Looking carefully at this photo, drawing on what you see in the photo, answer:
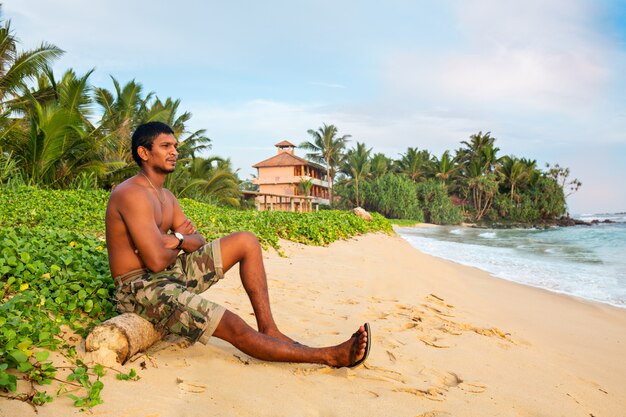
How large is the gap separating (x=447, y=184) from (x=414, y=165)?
4128 millimetres

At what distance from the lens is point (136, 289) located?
2756 millimetres

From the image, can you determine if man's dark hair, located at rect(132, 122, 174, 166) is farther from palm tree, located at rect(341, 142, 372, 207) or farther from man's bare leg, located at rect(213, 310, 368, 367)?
palm tree, located at rect(341, 142, 372, 207)

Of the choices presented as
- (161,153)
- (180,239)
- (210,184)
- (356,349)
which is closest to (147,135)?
(161,153)

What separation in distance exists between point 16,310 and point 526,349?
3.65 meters

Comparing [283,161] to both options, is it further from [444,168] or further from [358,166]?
[444,168]

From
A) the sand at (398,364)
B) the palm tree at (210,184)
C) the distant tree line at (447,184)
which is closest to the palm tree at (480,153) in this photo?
the distant tree line at (447,184)

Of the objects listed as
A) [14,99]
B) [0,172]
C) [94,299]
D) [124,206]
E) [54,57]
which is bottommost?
[94,299]

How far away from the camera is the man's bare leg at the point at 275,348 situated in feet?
8.76

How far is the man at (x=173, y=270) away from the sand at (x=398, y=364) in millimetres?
180

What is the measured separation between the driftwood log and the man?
0.13 metres

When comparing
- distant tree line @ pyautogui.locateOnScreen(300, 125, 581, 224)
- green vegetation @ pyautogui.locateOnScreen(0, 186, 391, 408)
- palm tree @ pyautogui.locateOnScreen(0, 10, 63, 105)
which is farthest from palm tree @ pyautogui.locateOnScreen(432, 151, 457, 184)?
green vegetation @ pyautogui.locateOnScreen(0, 186, 391, 408)

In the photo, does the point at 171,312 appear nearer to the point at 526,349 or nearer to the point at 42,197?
the point at 526,349

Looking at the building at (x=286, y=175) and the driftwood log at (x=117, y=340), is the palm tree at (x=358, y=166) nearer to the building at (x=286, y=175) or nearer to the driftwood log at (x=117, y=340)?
the building at (x=286, y=175)

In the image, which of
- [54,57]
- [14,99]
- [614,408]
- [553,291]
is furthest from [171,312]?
[14,99]
